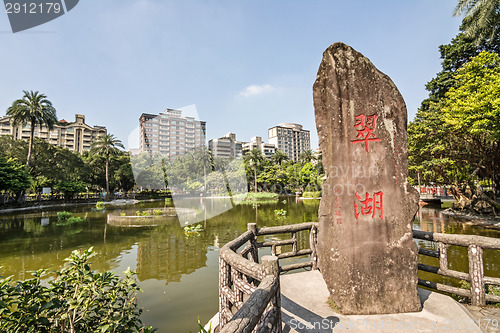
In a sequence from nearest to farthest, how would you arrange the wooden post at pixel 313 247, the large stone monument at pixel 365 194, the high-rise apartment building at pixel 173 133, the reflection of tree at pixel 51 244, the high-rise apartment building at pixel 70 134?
the large stone monument at pixel 365 194, the wooden post at pixel 313 247, the reflection of tree at pixel 51 244, the high-rise apartment building at pixel 70 134, the high-rise apartment building at pixel 173 133

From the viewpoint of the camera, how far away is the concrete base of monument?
279 cm

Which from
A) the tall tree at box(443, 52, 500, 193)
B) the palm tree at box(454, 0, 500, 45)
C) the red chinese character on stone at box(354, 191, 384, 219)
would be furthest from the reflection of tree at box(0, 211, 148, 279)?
the palm tree at box(454, 0, 500, 45)

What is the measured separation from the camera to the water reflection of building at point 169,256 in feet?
24.5

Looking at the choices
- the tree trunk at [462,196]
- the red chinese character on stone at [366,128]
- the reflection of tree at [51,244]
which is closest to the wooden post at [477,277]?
the red chinese character on stone at [366,128]

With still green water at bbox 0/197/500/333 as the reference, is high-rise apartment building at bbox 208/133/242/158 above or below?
above

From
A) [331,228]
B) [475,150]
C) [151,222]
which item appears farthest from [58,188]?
[475,150]

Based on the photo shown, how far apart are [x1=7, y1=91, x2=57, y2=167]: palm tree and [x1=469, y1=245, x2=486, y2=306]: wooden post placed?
36.6 m

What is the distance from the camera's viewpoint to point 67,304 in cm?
241

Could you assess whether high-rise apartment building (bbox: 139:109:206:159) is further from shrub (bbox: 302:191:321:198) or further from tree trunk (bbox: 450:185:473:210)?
tree trunk (bbox: 450:185:473:210)

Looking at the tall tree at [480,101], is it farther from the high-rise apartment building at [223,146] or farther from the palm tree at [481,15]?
the high-rise apartment building at [223,146]

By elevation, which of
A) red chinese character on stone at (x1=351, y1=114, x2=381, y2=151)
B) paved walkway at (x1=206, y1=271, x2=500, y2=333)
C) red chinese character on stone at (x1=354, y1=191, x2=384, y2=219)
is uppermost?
red chinese character on stone at (x1=351, y1=114, x2=381, y2=151)

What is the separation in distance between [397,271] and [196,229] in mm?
11439

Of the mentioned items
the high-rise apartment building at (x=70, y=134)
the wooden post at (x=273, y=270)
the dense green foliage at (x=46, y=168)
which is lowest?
the wooden post at (x=273, y=270)

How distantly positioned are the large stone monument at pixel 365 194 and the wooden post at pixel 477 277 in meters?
0.91
